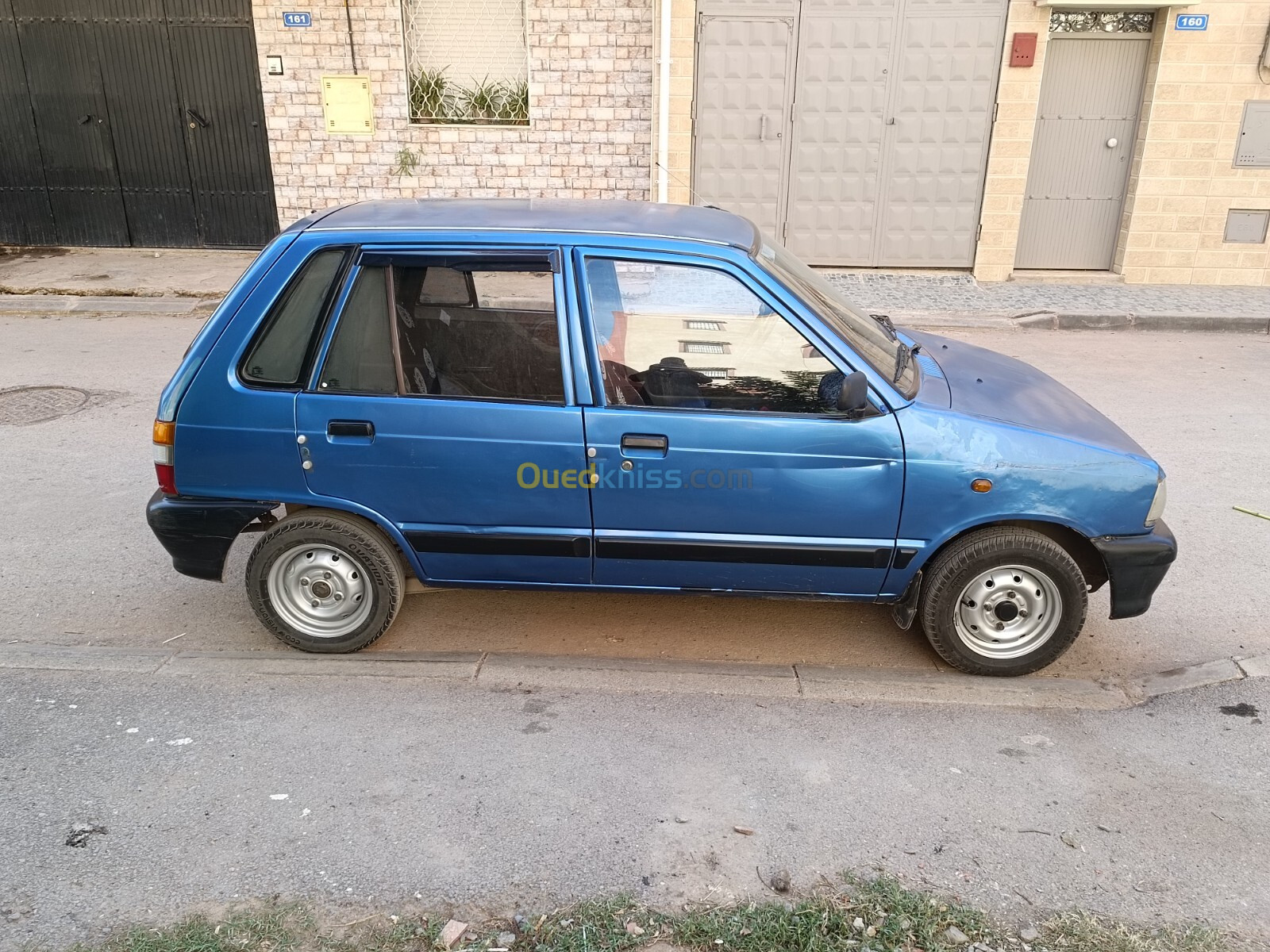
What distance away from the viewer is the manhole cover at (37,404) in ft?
24.0

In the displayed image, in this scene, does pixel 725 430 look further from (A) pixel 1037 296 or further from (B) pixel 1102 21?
(B) pixel 1102 21

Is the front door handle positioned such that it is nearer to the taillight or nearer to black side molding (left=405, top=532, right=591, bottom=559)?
black side molding (left=405, top=532, right=591, bottom=559)

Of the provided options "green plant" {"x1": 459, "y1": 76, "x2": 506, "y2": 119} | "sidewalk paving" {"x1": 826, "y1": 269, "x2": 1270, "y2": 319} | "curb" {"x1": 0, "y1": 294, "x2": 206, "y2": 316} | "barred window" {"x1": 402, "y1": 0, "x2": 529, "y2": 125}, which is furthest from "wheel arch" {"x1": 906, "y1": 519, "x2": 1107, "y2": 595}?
"green plant" {"x1": 459, "y1": 76, "x2": 506, "y2": 119}

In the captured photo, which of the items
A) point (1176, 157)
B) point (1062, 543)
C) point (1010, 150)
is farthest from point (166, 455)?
point (1176, 157)

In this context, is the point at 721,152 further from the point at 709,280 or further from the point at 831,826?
the point at 831,826

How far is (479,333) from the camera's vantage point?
13.4 ft

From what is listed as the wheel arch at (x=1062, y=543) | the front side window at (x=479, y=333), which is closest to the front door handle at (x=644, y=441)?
the front side window at (x=479, y=333)

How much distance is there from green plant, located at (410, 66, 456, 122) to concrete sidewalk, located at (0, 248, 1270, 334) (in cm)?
284

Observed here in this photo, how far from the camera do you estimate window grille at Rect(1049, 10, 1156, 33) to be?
11.2 metres

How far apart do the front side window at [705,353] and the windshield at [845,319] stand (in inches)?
7.2

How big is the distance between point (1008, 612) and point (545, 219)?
2.52 metres

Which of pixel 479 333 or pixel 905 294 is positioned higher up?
pixel 479 333

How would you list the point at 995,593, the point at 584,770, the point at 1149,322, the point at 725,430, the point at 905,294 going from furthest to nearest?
the point at 905,294, the point at 1149,322, the point at 995,593, the point at 725,430, the point at 584,770

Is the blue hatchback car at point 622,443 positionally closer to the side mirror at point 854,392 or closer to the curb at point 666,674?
the side mirror at point 854,392
